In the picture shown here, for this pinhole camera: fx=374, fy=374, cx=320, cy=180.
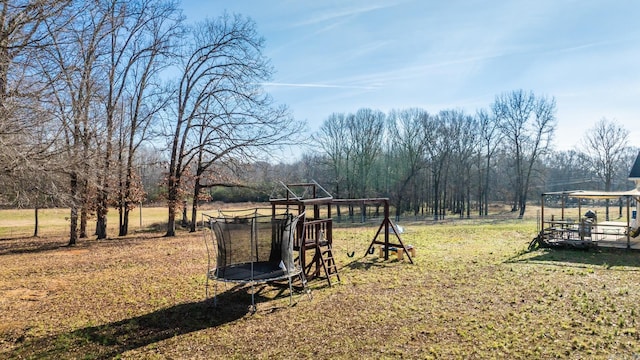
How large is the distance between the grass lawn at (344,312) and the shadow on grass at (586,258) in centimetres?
8

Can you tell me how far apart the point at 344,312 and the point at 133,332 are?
10.5ft

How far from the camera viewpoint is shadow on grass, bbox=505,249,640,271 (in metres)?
9.96

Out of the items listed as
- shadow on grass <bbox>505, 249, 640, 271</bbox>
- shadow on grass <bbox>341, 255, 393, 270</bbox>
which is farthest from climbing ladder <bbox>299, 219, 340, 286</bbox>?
shadow on grass <bbox>505, 249, 640, 271</bbox>

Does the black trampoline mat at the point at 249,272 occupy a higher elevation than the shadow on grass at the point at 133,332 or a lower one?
higher

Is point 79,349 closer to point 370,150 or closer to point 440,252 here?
point 440,252

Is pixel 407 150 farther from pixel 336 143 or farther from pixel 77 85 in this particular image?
pixel 77 85

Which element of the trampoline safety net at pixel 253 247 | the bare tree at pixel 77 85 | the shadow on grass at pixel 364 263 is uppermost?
the bare tree at pixel 77 85

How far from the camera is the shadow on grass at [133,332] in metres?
4.73

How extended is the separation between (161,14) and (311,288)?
47.9 feet

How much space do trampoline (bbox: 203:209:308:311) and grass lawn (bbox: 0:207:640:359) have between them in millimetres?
611

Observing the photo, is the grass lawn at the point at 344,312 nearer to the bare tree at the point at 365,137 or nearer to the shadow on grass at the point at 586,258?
the shadow on grass at the point at 586,258

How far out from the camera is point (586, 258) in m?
10.9

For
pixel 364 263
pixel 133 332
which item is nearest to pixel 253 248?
pixel 133 332

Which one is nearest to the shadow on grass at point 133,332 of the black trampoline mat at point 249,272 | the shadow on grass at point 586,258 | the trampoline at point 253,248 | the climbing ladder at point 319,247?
the trampoline at point 253,248
